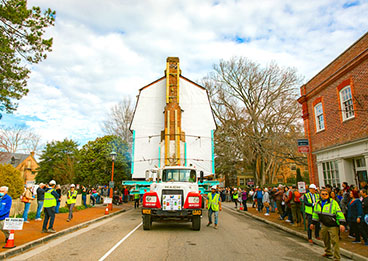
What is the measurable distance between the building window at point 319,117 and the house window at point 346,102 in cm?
205

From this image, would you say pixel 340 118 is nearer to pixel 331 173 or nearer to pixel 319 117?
pixel 319 117

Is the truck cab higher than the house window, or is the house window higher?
the house window

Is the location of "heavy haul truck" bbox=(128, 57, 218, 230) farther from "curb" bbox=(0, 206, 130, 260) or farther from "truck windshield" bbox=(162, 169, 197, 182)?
"curb" bbox=(0, 206, 130, 260)

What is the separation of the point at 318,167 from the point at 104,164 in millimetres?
21028

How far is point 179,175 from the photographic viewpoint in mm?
11867

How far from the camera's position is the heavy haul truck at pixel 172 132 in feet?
47.0

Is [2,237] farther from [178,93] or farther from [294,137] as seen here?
[294,137]

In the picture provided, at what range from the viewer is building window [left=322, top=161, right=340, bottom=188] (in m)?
14.2

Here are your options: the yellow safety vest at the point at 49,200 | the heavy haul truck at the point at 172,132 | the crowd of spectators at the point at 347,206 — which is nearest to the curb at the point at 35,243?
the yellow safety vest at the point at 49,200

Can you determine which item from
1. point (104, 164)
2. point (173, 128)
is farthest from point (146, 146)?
point (104, 164)

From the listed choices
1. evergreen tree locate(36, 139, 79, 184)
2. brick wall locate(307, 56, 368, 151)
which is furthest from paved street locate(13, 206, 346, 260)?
evergreen tree locate(36, 139, 79, 184)

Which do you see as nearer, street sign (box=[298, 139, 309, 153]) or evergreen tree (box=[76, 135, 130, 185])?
street sign (box=[298, 139, 309, 153])

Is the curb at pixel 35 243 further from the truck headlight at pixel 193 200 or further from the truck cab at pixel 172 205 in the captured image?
the truck headlight at pixel 193 200

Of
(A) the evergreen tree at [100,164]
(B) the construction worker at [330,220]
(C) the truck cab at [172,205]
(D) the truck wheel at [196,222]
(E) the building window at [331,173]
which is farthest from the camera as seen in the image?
(A) the evergreen tree at [100,164]
